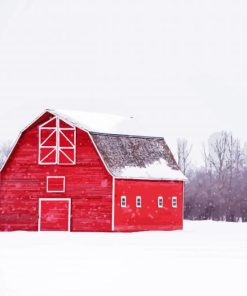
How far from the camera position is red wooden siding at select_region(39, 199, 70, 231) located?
162 feet

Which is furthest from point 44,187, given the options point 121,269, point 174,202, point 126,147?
point 121,269

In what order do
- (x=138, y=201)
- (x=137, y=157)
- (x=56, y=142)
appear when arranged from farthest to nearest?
(x=137, y=157), (x=138, y=201), (x=56, y=142)

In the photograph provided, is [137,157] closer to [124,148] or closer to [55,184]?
[124,148]

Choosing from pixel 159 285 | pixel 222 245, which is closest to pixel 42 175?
pixel 222 245

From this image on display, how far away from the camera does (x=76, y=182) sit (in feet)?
162

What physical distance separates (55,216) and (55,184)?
1.70 meters

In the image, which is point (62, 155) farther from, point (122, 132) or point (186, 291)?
point (186, 291)

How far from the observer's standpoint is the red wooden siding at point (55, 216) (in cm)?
4947

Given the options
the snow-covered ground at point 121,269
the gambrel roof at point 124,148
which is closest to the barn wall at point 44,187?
the gambrel roof at point 124,148

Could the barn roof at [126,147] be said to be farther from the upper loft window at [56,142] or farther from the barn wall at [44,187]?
the barn wall at [44,187]

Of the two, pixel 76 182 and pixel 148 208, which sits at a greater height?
pixel 76 182

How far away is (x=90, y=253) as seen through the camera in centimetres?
2962

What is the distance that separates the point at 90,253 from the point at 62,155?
67.6ft

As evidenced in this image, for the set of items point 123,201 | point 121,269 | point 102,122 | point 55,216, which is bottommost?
point 121,269
